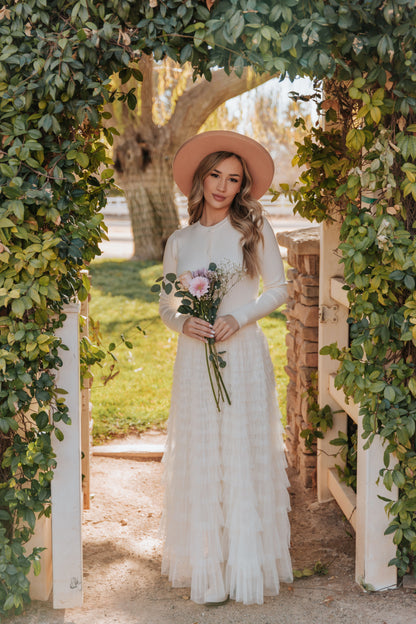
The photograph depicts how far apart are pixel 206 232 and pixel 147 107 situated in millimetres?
8272

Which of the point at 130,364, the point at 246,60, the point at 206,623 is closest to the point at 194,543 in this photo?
the point at 206,623

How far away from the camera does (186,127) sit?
1045 cm

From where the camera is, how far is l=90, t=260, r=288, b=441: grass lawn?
623 centimetres

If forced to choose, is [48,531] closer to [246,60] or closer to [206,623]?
[206,623]

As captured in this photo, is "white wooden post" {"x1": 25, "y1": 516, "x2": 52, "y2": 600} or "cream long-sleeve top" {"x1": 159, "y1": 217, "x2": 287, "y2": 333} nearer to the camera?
"white wooden post" {"x1": 25, "y1": 516, "x2": 52, "y2": 600}

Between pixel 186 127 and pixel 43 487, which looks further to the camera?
pixel 186 127

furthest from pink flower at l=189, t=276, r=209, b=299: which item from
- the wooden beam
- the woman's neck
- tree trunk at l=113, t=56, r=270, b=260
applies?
tree trunk at l=113, t=56, r=270, b=260

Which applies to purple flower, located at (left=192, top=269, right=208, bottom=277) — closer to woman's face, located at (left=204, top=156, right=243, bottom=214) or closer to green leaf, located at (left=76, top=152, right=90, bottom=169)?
woman's face, located at (left=204, top=156, right=243, bottom=214)

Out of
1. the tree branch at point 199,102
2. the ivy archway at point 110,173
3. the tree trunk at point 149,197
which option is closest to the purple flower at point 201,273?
the ivy archway at point 110,173

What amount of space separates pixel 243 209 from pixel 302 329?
140 cm

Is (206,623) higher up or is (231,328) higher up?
(231,328)

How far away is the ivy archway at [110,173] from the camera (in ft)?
8.16

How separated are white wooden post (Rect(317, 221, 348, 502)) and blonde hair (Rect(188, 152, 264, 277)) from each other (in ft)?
2.71

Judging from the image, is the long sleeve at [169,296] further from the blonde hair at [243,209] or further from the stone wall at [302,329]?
the stone wall at [302,329]
